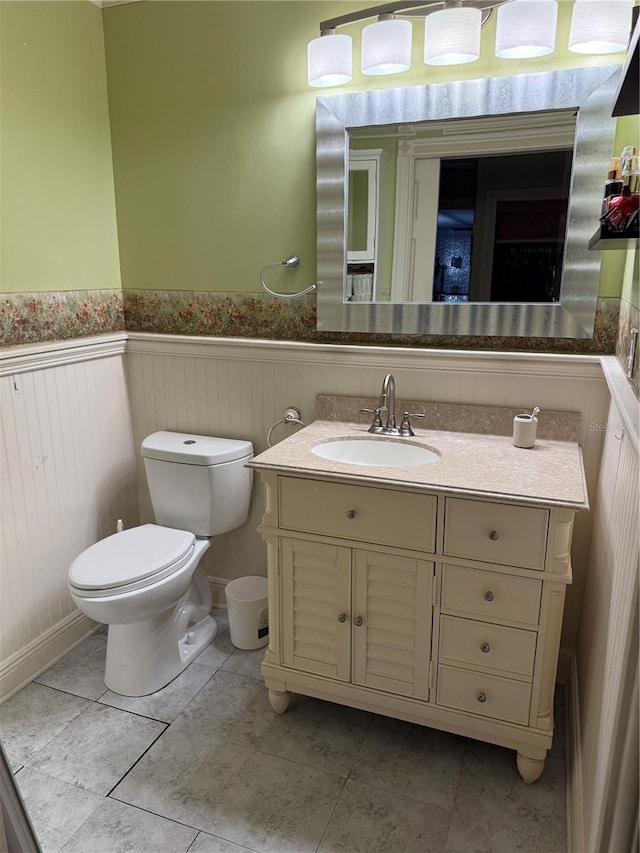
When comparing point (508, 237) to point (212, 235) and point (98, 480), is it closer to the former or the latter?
point (212, 235)

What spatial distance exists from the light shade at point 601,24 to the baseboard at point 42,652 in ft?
7.92

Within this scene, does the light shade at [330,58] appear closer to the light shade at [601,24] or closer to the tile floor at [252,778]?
the light shade at [601,24]

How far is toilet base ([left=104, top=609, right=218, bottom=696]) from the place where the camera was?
2.00 meters

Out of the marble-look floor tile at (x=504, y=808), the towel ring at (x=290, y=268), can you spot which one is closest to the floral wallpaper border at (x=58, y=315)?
the towel ring at (x=290, y=268)

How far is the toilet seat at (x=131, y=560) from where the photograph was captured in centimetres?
184

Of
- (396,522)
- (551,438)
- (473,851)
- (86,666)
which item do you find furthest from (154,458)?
(473,851)

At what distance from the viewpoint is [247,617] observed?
7.26 ft

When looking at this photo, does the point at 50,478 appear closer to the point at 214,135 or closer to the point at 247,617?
the point at 247,617

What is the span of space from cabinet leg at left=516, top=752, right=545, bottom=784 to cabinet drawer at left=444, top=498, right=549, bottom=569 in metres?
0.55

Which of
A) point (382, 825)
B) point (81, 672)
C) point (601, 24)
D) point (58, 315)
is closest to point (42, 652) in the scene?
point (81, 672)

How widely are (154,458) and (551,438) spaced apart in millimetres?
1341

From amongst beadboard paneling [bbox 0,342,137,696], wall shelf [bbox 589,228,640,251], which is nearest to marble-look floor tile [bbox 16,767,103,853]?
beadboard paneling [bbox 0,342,137,696]

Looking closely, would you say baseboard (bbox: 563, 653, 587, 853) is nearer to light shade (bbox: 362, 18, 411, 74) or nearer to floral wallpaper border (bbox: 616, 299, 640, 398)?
floral wallpaper border (bbox: 616, 299, 640, 398)

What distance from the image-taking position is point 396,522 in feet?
5.35
